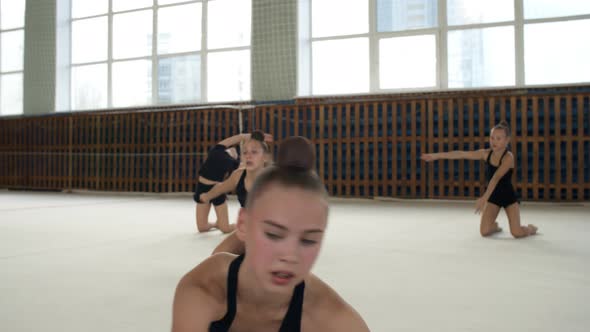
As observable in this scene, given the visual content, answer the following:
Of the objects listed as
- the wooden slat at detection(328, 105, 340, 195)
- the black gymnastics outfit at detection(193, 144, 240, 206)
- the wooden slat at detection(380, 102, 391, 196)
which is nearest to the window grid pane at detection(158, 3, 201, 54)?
the wooden slat at detection(328, 105, 340, 195)

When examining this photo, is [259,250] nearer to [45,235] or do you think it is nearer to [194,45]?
[45,235]

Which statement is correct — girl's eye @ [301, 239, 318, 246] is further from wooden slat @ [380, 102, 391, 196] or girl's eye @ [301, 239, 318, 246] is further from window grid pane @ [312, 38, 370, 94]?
window grid pane @ [312, 38, 370, 94]

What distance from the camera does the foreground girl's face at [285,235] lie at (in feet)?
4.15

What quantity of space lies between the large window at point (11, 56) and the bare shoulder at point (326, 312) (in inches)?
594

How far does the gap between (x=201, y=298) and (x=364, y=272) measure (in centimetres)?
197

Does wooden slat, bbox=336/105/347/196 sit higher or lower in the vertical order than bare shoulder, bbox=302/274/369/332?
higher

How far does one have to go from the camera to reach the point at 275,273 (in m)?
1.28

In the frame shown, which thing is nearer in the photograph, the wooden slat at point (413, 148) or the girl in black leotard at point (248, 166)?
the girl in black leotard at point (248, 166)

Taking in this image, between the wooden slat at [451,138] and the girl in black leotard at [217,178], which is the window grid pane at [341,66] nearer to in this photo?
the wooden slat at [451,138]

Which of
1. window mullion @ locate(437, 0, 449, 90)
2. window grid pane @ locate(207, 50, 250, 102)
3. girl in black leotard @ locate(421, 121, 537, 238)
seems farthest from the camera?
window grid pane @ locate(207, 50, 250, 102)

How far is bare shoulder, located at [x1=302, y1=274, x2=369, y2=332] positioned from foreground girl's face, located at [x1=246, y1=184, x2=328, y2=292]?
0.28 m

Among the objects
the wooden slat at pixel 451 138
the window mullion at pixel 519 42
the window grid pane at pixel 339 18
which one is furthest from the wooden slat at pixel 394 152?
the window mullion at pixel 519 42

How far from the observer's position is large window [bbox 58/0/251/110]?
11828 millimetres

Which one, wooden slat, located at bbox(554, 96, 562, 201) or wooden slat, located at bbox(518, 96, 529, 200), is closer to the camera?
wooden slat, located at bbox(554, 96, 562, 201)
